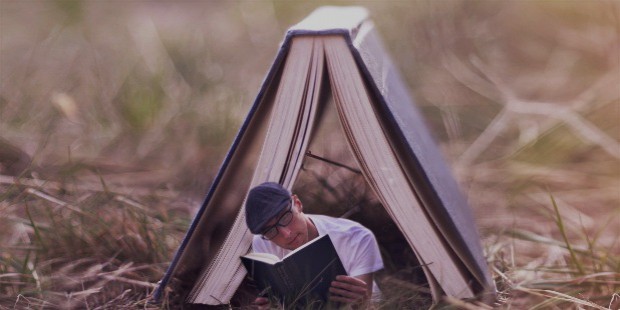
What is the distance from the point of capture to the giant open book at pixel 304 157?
8.31 ft

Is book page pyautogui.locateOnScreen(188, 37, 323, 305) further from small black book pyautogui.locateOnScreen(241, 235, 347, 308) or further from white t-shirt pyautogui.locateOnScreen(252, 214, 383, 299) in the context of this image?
white t-shirt pyautogui.locateOnScreen(252, 214, 383, 299)

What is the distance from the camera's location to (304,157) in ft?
8.84

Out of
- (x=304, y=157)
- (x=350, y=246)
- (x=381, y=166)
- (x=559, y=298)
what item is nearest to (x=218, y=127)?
(x=350, y=246)

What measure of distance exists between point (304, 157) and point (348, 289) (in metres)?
0.46

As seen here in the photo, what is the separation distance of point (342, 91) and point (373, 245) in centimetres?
63

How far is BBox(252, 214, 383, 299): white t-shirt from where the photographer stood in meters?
2.86

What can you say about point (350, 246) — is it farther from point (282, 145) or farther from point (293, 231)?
point (282, 145)

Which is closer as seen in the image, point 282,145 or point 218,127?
point 282,145

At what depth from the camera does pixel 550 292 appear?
113 inches

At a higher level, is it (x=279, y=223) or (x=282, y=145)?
(x=282, y=145)

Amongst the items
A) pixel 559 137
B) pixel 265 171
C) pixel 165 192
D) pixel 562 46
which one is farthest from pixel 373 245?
pixel 562 46

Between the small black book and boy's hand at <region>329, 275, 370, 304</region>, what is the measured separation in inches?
1.2

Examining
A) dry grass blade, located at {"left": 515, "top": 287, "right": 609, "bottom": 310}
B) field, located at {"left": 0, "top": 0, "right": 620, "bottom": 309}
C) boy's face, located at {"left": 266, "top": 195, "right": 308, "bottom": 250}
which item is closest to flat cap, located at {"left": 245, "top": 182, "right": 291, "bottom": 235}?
boy's face, located at {"left": 266, "top": 195, "right": 308, "bottom": 250}

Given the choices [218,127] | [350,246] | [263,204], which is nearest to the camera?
[263,204]
